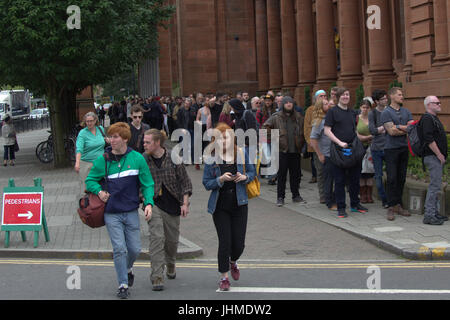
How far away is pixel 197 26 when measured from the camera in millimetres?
36062

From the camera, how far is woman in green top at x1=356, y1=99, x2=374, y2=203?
12.9 metres

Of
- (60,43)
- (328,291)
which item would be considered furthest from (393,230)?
(60,43)

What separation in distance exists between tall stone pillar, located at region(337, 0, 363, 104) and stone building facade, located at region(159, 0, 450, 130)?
3 centimetres

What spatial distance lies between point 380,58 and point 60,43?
8.96 meters

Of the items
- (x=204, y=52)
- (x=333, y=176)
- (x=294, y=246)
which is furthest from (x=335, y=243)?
(x=204, y=52)

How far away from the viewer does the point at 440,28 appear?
621 inches

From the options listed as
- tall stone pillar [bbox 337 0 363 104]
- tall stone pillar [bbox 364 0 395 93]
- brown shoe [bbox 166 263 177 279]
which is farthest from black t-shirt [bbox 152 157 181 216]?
tall stone pillar [bbox 337 0 363 104]

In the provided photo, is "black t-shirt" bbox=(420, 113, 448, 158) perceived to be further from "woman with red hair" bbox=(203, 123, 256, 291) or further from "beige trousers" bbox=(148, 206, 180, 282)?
"beige trousers" bbox=(148, 206, 180, 282)

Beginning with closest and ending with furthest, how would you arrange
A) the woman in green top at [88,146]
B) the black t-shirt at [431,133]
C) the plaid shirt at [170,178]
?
the plaid shirt at [170,178], the black t-shirt at [431,133], the woman in green top at [88,146]

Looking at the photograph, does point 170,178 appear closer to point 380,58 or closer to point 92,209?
point 92,209

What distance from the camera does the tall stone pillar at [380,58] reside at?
21.4m

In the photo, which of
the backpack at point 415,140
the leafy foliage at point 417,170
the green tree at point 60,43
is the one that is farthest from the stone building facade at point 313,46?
the green tree at point 60,43

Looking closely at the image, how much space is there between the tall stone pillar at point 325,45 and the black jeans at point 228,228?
19.4 meters

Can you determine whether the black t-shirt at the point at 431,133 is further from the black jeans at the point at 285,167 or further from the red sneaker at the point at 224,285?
the red sneaker at the point at 224,285
